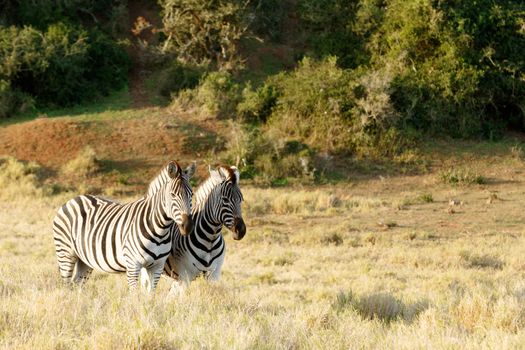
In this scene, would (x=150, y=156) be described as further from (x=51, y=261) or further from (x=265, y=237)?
(x=51, y=261)

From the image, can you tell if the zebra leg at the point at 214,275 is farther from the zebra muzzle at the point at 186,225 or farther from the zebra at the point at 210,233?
the zebra muzzle at the point at 186,225

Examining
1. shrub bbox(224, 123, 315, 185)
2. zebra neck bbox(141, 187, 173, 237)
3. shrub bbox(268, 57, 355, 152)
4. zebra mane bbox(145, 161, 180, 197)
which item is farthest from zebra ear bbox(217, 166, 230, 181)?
shrub bbox(268, 57, 355, 152)

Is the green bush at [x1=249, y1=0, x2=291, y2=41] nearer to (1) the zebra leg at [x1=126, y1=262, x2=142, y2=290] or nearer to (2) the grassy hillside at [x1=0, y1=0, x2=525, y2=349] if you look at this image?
(2) the grassy hillside at [x1=0, y1=0, x2=525, y2=349]

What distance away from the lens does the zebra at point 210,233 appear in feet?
28.9

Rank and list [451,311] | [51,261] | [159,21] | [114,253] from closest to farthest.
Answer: [451,311], [114,253], [51,261], [159,21]

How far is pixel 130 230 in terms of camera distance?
8.50m

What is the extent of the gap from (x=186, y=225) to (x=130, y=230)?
0.92 meters

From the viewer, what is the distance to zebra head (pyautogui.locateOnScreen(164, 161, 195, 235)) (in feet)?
26.0

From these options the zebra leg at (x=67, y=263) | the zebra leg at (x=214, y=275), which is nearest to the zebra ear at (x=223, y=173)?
the zebra leg at (x=214, y=275)

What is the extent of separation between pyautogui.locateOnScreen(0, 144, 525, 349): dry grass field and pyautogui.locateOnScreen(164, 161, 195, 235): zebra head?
691 mm

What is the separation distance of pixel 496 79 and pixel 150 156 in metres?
11.8

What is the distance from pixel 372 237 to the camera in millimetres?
16000

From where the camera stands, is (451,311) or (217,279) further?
(217,279)

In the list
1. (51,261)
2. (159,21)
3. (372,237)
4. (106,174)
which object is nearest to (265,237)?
(372,237)
